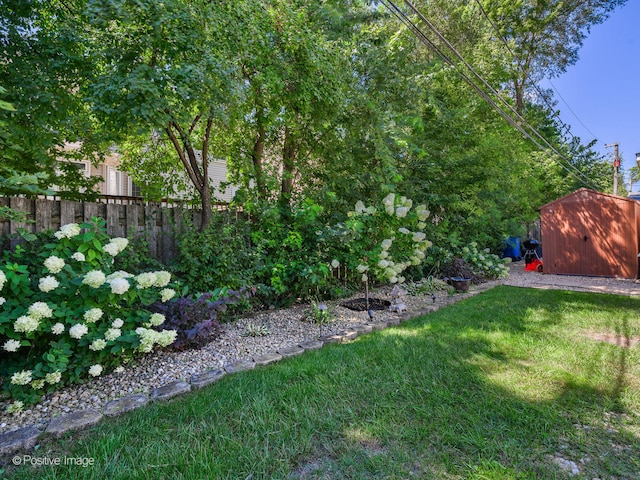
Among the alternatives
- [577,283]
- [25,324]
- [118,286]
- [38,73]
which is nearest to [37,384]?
[25,324]

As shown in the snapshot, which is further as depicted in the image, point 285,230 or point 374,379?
point 285,230

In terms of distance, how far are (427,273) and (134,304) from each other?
5835 mm

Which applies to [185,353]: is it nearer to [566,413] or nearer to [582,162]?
[566,413]

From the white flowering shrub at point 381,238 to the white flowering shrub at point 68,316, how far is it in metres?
2.38

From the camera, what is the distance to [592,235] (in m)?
8.13

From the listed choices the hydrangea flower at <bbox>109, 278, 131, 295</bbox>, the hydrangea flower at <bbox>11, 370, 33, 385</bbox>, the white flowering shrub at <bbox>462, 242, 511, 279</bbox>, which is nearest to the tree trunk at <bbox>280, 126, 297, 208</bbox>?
the hydrangea flower at <bbox>109, 278, 131, 295</bbox>

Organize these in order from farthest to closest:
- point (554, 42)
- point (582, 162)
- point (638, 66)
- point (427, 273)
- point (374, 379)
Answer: point (582, 162) < point (554, 42) < point (638, 66) < point (427, 273) < point (374, 379)

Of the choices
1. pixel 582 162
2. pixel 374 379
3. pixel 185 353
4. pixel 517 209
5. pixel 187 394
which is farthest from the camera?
pixel 582 162

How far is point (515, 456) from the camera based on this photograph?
162cm

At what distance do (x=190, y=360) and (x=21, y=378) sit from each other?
1086mm

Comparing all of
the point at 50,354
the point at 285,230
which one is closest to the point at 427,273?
the point at 285,230

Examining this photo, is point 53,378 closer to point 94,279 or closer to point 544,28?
point 94,279

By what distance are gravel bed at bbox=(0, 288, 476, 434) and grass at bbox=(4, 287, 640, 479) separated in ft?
1.06

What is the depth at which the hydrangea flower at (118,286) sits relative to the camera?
2.21m
